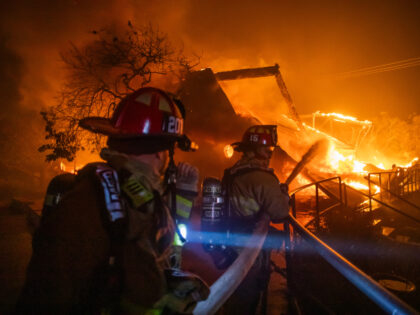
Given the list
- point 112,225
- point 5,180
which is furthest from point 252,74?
point 5,180

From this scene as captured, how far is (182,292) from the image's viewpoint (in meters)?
1.25

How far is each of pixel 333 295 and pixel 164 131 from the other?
3.97 m

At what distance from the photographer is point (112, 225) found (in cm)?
104

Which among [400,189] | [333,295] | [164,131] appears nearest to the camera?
[164,131]

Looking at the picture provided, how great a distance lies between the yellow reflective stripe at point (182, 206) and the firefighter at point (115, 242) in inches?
13.9

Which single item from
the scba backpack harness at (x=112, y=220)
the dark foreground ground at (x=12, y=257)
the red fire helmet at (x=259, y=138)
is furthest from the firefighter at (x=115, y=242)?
the dark foreground ground at (x=12, y=257)

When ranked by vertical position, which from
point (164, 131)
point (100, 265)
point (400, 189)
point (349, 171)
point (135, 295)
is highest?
point (349, 171)

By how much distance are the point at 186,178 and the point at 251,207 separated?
1.58 m

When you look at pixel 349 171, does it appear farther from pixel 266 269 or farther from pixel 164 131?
pixel 164 131

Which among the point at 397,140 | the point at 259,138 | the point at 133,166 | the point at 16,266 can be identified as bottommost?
the point at 16,266

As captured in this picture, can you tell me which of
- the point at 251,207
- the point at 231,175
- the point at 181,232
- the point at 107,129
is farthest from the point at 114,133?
the point at 251,207

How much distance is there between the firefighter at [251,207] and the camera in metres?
2.92

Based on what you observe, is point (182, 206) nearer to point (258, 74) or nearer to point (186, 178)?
point (186, 178)

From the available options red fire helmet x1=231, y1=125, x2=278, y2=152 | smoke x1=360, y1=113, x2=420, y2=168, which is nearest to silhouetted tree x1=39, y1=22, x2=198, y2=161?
red fire helmet x1=231, y1=125, x2=278, y2=152
